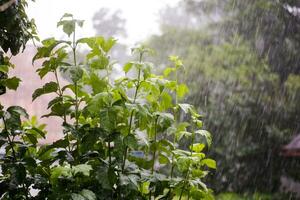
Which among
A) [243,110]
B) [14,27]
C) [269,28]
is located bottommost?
[243,110]

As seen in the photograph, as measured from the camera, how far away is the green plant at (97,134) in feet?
4.34

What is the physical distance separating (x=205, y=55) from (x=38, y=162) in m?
3.91

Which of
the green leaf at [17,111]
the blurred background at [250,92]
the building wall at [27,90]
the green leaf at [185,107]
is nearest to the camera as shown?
the green leaf at [17,111]

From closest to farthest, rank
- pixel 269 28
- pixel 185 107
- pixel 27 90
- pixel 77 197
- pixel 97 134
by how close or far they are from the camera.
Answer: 1. pixel 77 197
2. pixel 97 134
3. pixel 185 107
4. pixel 27 90
5. pixel 269 28

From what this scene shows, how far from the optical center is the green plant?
1.32 m

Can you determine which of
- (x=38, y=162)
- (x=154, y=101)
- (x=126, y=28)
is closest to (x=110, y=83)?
(x=154, y=101)

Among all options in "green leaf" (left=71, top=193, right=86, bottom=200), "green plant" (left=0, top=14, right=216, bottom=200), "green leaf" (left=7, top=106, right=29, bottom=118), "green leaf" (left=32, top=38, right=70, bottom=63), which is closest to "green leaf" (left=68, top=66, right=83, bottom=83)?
"green plant" (left=0, top=14, right=216, bottom=200)

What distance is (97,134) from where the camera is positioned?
1.37 m

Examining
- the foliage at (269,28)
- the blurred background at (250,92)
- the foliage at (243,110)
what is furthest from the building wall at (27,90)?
the foliage at (269,28)

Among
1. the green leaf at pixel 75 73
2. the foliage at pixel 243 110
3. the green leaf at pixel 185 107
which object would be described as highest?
the green leaf at pixel 75 73

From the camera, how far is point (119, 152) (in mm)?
1359

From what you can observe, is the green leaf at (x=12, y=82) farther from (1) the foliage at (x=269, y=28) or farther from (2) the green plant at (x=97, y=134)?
(1) the foliage at (x=269, y=28)

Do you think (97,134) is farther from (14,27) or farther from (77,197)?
(14,27)

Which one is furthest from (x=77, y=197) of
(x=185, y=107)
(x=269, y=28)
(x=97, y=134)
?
(x=269, y=28)
